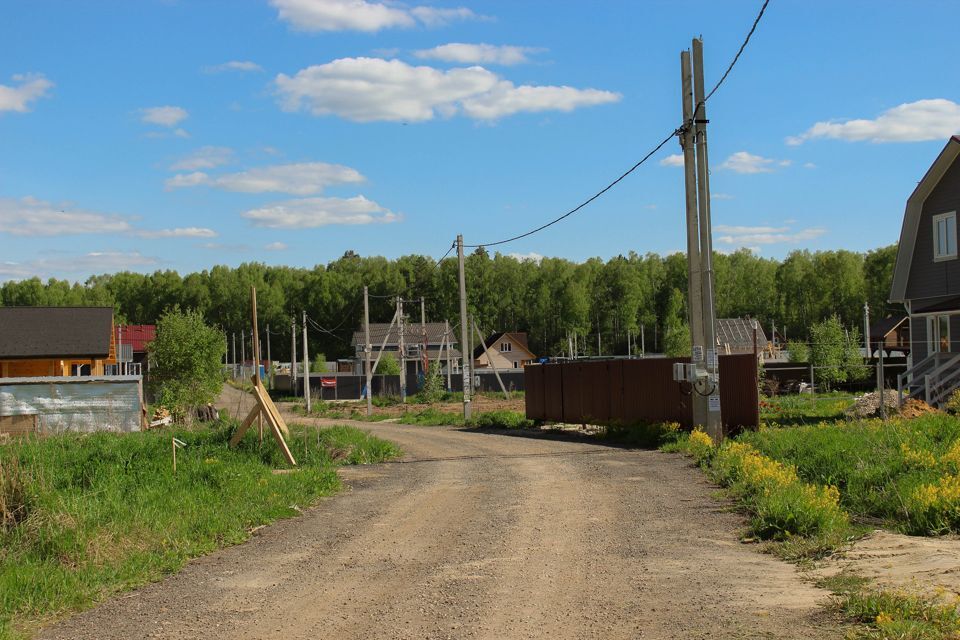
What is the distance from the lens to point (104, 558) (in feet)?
28.9

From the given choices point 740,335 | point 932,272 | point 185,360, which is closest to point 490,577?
point 932,272

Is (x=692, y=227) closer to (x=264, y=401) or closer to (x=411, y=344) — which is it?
(x=264, y=401)

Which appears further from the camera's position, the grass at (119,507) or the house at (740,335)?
the house at (740,335)

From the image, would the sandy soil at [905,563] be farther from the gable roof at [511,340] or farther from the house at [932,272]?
the gable roof at [511,340]

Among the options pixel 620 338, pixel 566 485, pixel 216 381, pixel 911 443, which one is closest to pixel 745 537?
pixel 566 485

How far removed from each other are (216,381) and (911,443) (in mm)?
35169

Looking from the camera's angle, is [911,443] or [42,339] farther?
[42,339]

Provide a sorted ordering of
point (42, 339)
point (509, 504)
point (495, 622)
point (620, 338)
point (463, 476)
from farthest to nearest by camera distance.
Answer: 1. point (620, 338)
2. point (42, 339)
3. point (463, 476)
4. point (509, 504)
5. point (495, 622)

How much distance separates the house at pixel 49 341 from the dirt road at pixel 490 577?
1245 inches

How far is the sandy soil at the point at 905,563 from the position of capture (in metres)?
6.73

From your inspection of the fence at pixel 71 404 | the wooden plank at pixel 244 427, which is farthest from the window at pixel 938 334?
the fence at pixel 71 404

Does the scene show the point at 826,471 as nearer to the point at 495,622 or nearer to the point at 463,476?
the point at 463,476

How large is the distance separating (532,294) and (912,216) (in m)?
93.8

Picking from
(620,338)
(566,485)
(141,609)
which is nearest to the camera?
(141,609)
